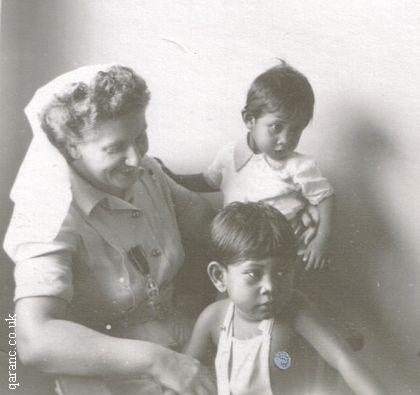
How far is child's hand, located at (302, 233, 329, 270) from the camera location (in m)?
0.89

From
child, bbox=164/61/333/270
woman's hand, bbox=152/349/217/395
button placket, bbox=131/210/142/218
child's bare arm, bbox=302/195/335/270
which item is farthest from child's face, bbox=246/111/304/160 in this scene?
woman's hand, bbox=152/349/217/395

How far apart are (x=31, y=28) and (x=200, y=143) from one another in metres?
0.31

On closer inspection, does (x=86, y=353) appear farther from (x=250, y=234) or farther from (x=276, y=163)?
(x=276, y=163)

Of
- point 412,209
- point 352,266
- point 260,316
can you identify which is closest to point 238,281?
point 260,316

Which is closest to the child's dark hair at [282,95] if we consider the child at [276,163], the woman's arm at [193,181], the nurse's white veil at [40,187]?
the child at [276,163]

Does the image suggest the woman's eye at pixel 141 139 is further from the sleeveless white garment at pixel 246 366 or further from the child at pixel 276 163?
the sleeveless white garment at pixel 246 366

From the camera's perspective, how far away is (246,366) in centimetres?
86

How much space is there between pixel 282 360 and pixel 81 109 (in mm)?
456

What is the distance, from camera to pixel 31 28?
90cm

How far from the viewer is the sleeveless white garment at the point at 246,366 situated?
859 mm

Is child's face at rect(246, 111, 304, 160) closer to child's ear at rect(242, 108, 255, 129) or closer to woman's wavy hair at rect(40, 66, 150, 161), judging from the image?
child's ear at rect(242, 108, 255, 129)

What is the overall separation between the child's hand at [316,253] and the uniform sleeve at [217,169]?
165 millimetres

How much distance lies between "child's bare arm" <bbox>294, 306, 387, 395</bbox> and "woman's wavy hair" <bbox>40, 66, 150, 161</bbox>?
401mm

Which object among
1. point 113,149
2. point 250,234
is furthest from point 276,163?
point 113,149
